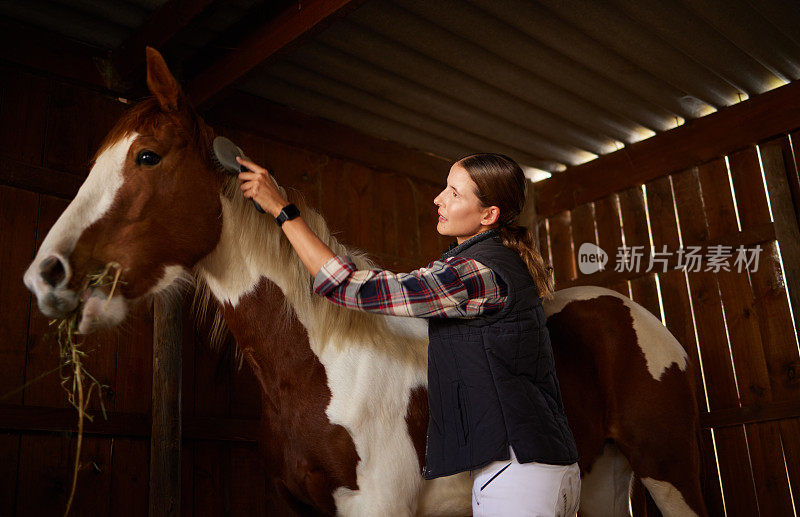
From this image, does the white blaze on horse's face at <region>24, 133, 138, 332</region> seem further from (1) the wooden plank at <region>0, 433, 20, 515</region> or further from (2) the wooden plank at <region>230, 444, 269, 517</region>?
(2) the wooden plank at <region>230, 444, 269, 517</region>

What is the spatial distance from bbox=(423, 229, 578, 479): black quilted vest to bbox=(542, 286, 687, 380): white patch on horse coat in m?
1.29

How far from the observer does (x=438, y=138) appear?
504 cm

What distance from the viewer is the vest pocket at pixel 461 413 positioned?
5.69ft

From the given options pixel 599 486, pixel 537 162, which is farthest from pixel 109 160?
pixel 537 162

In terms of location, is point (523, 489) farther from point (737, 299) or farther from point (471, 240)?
point (737, 299)

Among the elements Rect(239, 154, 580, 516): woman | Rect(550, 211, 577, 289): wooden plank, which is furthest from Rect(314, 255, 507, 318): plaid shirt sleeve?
Rect(550, 211, 577, 289): wooden plank

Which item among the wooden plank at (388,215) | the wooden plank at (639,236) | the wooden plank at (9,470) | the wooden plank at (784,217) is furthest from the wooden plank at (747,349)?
the wooden plank at (9,470)

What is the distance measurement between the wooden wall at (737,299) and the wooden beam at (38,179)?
361cm

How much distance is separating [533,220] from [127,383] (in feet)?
11.1

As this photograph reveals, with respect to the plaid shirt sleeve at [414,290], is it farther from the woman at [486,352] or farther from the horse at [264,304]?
the horse at [264,304]

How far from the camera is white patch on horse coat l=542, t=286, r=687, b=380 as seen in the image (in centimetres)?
311

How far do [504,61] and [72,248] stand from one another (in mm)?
2869

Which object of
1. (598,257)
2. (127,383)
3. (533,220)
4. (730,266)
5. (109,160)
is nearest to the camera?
(109,160)

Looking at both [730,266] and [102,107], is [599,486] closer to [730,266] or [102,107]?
[730,266]
